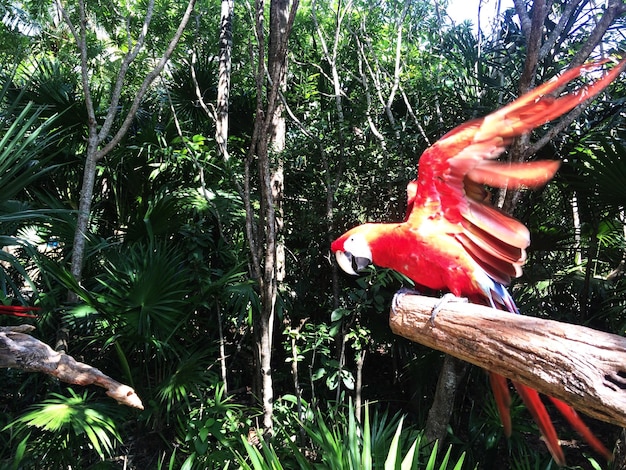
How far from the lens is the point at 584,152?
2.61 m

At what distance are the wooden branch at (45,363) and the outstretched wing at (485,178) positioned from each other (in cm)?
140

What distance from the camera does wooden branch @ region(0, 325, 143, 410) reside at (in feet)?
5.74

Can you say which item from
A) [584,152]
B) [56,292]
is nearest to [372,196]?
[584,152]

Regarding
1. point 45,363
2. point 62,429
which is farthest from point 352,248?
point 62,429

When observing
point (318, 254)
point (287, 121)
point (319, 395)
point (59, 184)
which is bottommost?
point (319, 395)

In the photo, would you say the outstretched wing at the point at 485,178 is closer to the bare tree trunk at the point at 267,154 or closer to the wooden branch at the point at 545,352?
the wooden branch at the point at 545,352

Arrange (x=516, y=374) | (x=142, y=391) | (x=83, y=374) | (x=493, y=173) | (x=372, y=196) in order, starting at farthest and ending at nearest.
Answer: (x=372, y=196) < (x=142, y=391) < (x=83, y=374) < (x=493, y=173) < (x=516, y=374)

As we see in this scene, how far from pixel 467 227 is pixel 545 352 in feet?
2.11

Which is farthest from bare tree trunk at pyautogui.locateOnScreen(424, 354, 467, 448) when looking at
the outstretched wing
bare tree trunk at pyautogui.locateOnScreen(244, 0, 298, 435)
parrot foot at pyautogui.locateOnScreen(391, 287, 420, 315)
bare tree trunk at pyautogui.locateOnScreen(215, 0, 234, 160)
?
bare tree trunk at pyautogui.locateOnScreen(215, 0, 234, 160)

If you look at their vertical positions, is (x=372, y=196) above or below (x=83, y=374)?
above

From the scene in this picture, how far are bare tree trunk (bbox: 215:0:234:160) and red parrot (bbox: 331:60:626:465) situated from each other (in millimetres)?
1580

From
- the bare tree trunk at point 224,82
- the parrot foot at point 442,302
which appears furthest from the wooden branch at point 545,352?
the bare tree trunk at point 224,82

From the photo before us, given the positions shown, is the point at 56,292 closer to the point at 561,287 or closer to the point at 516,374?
the point at 516,374

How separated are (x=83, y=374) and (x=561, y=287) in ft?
10.6
